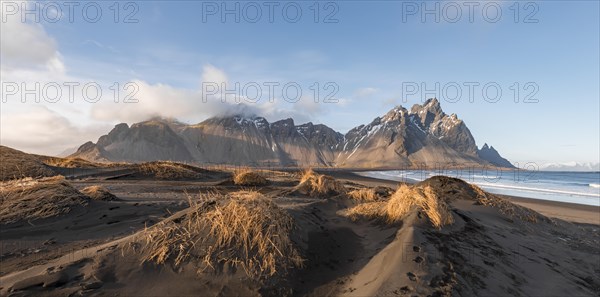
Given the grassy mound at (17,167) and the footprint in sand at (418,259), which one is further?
the grassy mound at (17,167)

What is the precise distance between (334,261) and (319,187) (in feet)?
26.2

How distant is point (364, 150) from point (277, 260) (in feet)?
585

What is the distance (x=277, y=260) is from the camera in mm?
4348

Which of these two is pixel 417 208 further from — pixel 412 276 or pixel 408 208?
pixel 412 276

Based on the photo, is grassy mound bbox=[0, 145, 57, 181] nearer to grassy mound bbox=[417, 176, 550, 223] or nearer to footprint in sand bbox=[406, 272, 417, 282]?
footprint in sand bbox=[406, 272, 417, 282]

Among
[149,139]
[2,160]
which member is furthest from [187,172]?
[149,139]

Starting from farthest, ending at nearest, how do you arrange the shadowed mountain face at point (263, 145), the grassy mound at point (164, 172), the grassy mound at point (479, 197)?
the shadowed mountain face at point (263, 145)
the grassy mound at point (164, 172)
the grassy mound at point (479, 197)

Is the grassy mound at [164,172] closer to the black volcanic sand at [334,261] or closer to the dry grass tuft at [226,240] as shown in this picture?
the black volcanic sand at [334,261]

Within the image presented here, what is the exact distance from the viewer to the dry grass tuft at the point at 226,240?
417 centimetres

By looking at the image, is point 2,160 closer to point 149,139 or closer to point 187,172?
point 187,172

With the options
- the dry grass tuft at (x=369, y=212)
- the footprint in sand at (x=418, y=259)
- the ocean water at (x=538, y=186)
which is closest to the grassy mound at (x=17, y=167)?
the dry grass tuft at (x=369, y=212)

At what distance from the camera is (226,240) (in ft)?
14.6

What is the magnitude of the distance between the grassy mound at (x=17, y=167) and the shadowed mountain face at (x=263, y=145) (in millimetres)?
100439

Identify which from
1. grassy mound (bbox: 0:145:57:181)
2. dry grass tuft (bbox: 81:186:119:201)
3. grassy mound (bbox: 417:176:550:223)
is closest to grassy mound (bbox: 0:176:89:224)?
dry grass tuft (bbox: 81:186:119:201)
